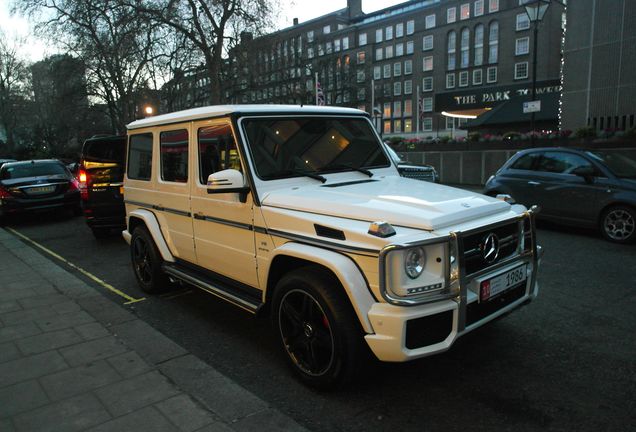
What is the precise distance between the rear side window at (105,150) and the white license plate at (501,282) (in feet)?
26.8

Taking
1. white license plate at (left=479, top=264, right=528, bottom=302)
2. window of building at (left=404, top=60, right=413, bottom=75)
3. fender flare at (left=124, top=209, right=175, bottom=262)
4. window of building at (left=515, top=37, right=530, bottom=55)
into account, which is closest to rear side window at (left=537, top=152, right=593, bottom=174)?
white license plate at (left=479, top=264, right=528, bottom=302)

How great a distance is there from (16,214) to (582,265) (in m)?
12.5

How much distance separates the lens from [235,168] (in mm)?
3988

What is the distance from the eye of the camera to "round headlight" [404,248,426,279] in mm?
2801

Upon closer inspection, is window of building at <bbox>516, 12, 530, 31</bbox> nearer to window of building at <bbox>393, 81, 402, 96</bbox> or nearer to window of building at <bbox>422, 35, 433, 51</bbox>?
window of building at <bbox>422, 35, 433, 51</bbox>

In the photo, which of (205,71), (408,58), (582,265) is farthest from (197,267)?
(408,58)

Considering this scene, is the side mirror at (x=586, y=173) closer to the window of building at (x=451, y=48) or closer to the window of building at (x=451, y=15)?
the window of building at (x=451, y=48)

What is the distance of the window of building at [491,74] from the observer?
2648 inches

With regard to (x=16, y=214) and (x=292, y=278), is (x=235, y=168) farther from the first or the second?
(x=16, y=214)

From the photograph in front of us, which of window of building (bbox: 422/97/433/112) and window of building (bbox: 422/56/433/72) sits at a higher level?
window of building (bbox: 422/56/433/72)

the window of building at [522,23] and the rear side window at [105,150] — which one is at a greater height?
the window of building at [522,23]

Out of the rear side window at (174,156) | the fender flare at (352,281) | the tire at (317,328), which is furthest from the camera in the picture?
the rear side window at (174,156)

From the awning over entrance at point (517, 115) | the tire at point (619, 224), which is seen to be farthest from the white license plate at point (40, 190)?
the awning over entrance at point (517, 115)

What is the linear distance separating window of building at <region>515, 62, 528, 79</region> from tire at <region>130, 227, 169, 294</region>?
68324 mm
